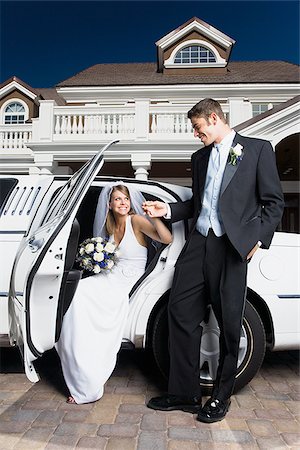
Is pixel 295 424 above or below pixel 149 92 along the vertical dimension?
below

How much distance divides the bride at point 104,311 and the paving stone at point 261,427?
100 centimetres

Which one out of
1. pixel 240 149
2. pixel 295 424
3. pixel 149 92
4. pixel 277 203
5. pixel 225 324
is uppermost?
pixel 149 92

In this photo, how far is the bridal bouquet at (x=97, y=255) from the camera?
118 inches

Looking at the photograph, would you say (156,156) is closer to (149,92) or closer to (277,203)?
(149,92)

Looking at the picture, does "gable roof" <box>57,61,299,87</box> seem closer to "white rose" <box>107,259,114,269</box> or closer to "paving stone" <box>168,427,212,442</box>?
"white rose" <box>107,259,114,269</box>

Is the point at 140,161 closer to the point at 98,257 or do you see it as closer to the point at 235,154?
the point at 98,257

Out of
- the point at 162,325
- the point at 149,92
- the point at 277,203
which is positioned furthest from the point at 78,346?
the point at 149,92

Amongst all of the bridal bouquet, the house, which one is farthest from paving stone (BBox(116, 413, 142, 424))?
the house

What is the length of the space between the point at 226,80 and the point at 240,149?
15.3 metres

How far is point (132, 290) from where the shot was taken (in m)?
2.96

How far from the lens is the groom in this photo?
8.29ft

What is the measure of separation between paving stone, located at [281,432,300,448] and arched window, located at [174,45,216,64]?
1781 cm

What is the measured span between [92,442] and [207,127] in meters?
2.04

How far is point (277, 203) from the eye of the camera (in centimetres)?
254
